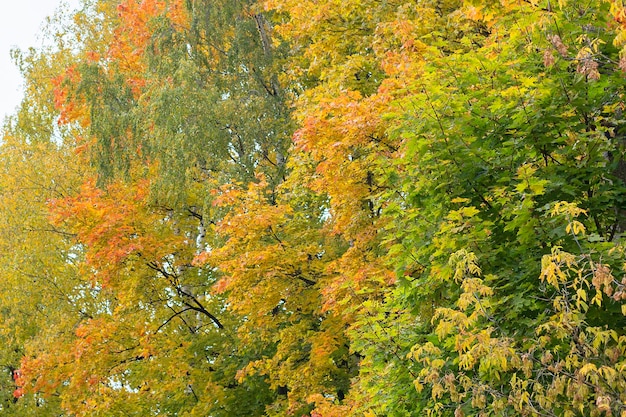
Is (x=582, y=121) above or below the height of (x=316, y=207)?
→ below

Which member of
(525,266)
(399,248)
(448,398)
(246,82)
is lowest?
(448,398)

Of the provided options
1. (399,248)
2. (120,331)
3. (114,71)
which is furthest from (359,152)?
(114,71)

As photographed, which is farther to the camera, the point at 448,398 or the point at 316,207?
the point at 316,207

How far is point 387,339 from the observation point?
7758mm

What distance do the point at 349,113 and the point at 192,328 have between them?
722 cm

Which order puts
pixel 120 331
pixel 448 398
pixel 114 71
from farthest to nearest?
pixel 114 71
pixel 120 331
pixel 448 398

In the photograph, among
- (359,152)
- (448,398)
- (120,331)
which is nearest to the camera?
(448,398)

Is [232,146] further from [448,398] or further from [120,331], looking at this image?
[448,398]

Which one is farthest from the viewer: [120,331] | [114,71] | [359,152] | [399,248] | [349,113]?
[114,71]

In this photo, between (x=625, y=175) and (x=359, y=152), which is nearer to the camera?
(x=625, y=175)

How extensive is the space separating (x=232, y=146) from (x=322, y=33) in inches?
127

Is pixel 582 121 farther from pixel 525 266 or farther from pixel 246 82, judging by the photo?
pixel 246 82

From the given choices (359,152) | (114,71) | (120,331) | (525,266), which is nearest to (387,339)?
(525,266)

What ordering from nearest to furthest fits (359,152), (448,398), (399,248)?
(448,398) → (399,248) → (359,152)
